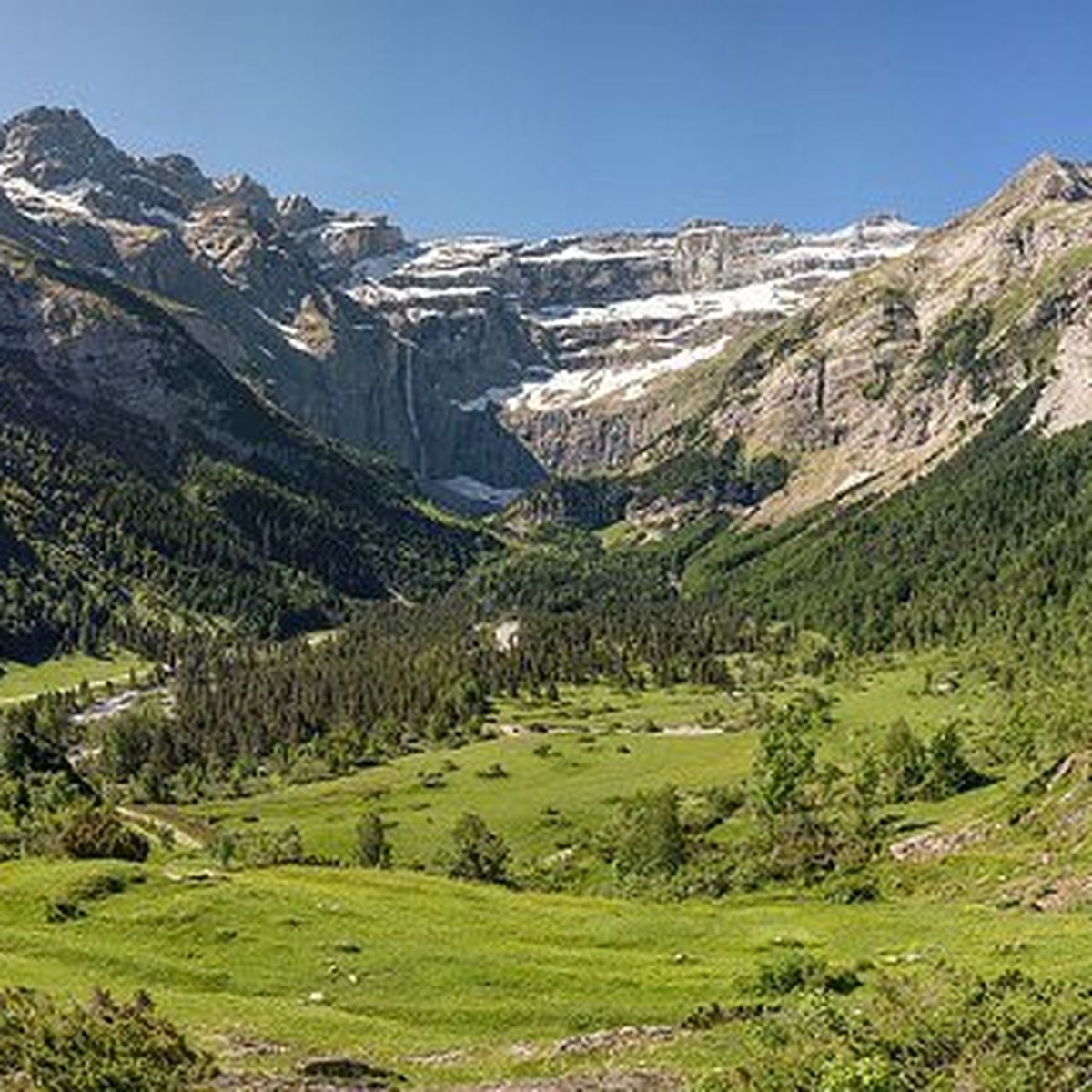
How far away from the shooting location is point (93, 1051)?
3145 centimetres

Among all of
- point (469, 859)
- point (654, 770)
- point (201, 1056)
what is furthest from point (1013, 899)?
point (654, 770)

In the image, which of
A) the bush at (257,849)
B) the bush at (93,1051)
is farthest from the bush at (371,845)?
the bush at (93,1051)

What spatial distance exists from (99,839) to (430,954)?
1092 inches

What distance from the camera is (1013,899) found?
6769 centimetres

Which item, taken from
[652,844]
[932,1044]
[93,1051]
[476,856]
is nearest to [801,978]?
[932,1044]

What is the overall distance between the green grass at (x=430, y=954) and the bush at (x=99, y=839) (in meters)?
5.45

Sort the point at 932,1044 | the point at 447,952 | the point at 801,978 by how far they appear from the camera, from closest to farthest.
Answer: the point at 932,1044, the point at 801,978, the point at 447,952

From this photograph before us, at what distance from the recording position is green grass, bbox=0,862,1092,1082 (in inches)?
1756

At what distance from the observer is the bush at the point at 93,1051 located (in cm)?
3070

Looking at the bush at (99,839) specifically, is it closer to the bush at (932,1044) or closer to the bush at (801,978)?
the bush at (801,978)

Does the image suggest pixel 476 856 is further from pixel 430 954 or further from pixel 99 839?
pixel 430 954

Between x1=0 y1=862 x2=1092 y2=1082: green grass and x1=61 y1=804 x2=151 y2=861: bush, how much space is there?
17.9ft

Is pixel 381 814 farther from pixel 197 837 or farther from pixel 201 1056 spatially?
pixel 201 1056

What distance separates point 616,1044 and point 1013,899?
3411 centimetres
